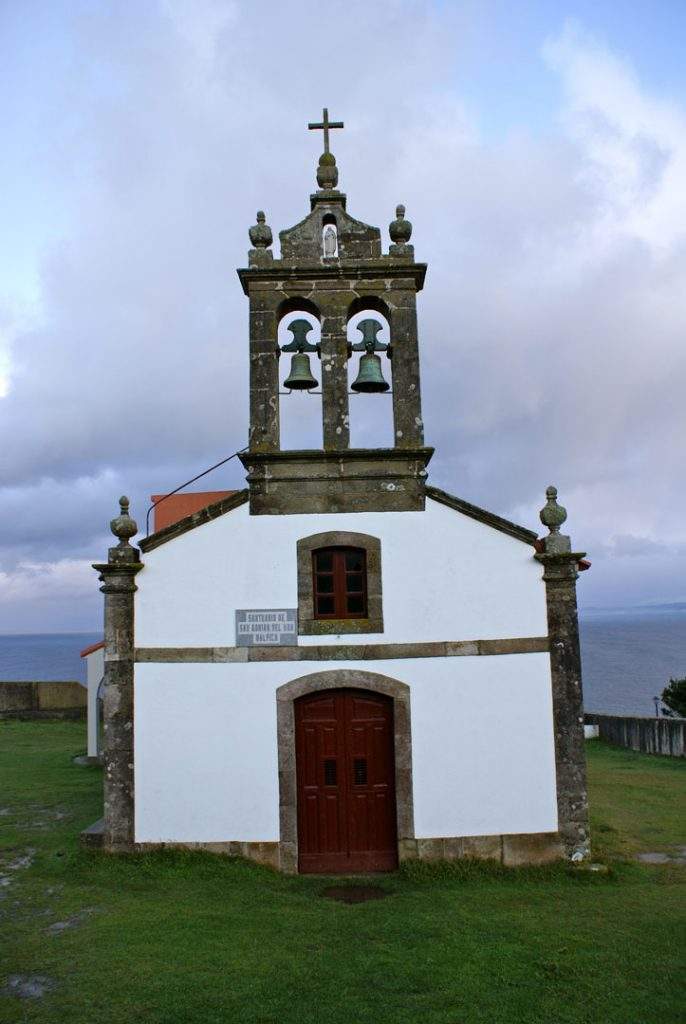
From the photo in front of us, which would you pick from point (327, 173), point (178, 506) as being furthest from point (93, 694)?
point (327, 173)

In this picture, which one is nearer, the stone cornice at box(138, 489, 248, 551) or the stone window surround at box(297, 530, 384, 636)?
the stone window surround at box(297, 530, 384, 636)

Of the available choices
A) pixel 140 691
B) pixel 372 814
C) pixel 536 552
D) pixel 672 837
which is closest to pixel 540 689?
pixel 536 552

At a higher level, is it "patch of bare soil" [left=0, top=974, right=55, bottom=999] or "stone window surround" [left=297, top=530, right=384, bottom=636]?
"stone window surround" [left=297, top=530, right=384, bottom=636]

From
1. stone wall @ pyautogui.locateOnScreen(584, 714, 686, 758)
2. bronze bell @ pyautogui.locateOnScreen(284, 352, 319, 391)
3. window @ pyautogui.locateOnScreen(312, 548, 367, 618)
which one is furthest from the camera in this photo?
stone wall @ pyautogui.locateOnScreen(584, 714, 686, 758)

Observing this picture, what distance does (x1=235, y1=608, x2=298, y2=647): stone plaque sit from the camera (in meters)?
9.59

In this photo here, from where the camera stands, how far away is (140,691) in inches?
378

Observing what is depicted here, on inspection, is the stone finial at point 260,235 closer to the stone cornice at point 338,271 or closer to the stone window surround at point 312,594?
the stone cornice at point 338,271

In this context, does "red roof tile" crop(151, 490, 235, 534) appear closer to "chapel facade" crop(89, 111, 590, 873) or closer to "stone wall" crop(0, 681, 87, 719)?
"chapel facade" crop(89, 111, 590, 873)

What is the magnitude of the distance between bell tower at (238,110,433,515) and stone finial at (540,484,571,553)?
5.10 ft

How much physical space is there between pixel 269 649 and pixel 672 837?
6104mm

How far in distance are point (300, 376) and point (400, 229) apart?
2.32 metres

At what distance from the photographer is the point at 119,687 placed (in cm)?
955

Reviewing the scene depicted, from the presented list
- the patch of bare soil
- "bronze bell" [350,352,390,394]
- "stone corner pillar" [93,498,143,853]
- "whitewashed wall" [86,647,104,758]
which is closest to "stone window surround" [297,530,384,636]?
"bronze bell" [350,352,390,394]

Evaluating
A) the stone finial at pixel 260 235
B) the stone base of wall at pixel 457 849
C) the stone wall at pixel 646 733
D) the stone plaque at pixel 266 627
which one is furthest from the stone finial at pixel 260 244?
the stone wall at pixel 646 733
